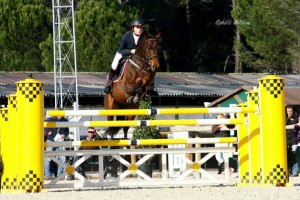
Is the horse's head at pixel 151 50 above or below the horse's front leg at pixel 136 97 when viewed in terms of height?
above

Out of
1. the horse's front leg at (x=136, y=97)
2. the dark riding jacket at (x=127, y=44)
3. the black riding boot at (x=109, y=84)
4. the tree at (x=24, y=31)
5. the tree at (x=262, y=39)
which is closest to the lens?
the horse's front leg at (x=136, y=97)

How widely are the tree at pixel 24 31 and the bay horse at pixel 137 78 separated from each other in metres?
36.8

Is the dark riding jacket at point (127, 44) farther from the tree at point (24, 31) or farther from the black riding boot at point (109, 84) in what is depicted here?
the tree at point (24, 31)

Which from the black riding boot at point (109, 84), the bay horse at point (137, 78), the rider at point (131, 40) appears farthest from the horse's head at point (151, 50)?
the black riding boot at point (109, 84)

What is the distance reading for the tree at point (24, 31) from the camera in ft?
169

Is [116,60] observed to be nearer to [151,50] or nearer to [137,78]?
[137,78]

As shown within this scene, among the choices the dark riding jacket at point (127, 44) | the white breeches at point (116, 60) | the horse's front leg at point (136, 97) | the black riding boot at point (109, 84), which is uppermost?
the dark riding jacket at point (127, 44)

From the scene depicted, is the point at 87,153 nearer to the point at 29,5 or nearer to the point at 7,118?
the point at 7,118

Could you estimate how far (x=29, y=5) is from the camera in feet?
172

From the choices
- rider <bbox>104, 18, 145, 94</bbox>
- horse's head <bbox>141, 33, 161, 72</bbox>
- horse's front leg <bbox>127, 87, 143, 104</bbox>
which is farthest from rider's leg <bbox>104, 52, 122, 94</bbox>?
horse's head <bbox>141, 33, 161, 72</bbox>

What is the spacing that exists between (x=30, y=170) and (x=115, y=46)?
3685cm

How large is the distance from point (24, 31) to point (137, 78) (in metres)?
38.4

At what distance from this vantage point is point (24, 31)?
52125mm

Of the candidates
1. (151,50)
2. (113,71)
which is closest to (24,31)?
(113,71)
